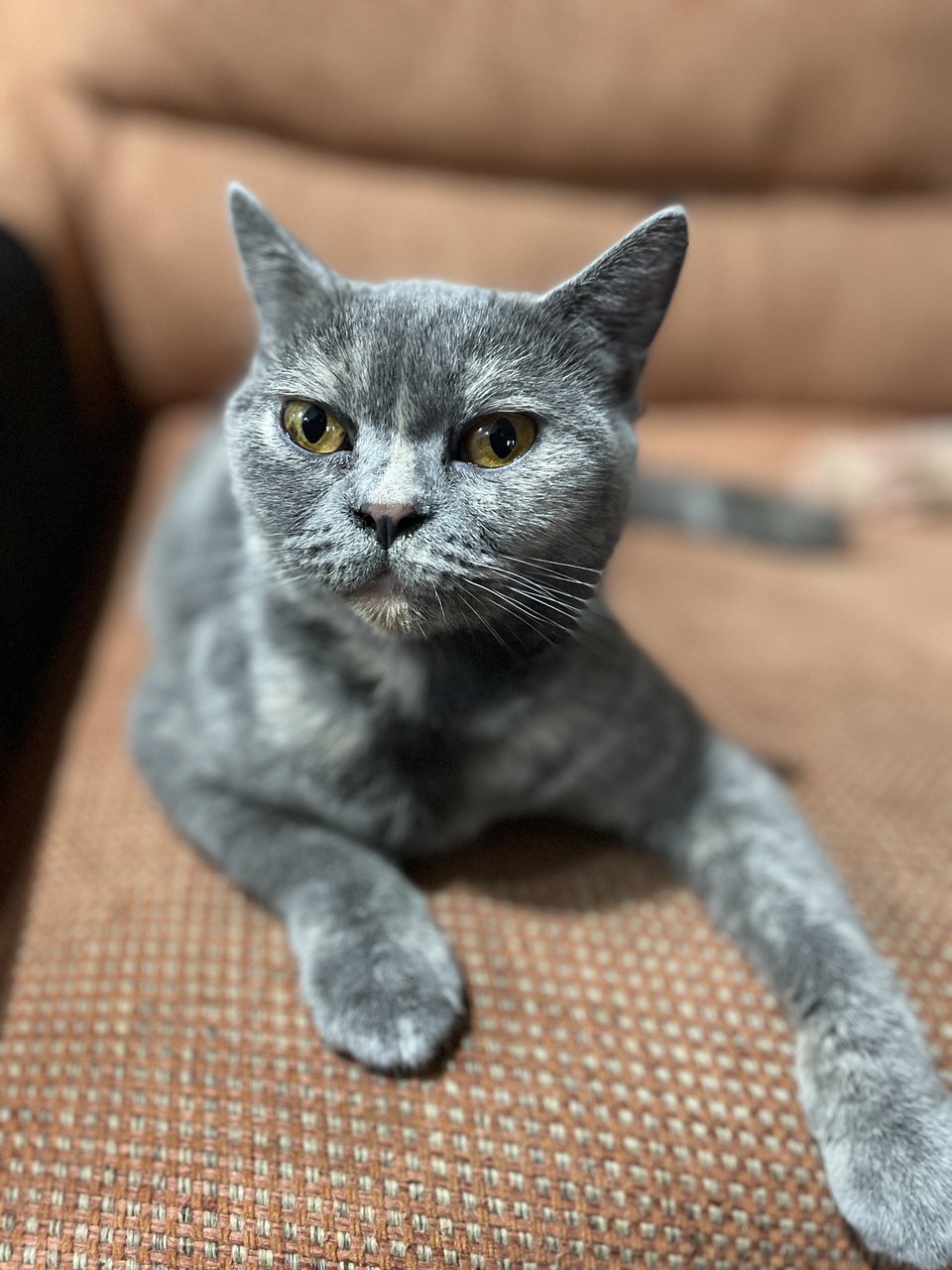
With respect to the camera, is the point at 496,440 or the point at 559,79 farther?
the point at 559,79

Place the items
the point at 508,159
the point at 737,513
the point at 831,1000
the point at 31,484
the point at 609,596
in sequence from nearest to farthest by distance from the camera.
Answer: the point at 831,1000 < the point at 609,596 < the point at 31,484 < the point at 737,513 < the point at 508,159

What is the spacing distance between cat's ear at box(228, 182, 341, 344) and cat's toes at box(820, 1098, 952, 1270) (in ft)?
2.22

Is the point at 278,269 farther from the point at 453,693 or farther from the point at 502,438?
the point at 453,693

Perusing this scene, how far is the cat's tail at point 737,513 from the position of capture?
1.43 m

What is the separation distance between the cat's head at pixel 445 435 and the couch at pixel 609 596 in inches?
12.6

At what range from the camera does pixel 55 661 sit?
3.86 feet

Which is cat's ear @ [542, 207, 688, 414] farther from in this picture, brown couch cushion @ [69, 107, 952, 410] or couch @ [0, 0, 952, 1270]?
brown couch cushion @ [69, 107, 952, 410]

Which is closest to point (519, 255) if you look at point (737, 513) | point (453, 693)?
point (737, 513)

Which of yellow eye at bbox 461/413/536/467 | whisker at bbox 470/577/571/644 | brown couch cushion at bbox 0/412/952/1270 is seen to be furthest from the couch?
yellow eye at bbox 461/413/536/467

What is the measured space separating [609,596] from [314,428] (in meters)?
0.41

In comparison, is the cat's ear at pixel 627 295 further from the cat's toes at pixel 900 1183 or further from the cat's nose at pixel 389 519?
the cat's toes at pixel 900 1183

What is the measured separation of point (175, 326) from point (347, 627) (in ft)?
3.33

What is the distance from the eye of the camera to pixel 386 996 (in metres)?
0.64

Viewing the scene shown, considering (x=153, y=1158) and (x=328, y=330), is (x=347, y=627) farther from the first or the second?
(x=153, y=1158)
